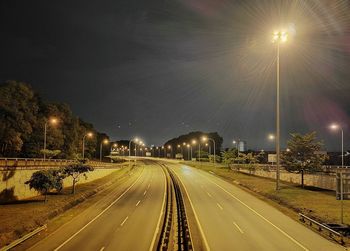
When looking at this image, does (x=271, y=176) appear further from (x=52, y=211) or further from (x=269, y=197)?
(x=52, y=211)

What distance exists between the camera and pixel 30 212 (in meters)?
32.9

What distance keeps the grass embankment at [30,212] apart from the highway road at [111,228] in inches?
88.1

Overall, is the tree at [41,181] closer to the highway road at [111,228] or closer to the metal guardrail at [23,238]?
the highway road at [111,228]

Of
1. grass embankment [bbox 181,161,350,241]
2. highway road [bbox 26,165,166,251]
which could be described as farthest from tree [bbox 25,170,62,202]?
grass embankment [bbox 181,161,350,241]

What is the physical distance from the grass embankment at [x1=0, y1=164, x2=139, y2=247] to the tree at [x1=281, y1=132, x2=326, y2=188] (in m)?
28.3

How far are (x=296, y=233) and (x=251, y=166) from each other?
56676 millimetres

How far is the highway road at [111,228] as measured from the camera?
21641 millimetres

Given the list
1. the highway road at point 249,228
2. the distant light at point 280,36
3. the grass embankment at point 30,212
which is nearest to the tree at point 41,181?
the grass embankment at point 30,212

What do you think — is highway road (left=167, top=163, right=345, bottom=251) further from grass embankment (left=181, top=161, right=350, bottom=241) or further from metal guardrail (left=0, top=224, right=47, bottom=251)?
metal guardrail (left=0, top=224, right=47, bottom=251)

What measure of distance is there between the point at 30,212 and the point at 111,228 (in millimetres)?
10534

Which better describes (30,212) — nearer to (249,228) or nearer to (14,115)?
(249,228)

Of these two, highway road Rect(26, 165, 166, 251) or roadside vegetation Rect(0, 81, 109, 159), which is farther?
roadside vegetation Rect(0, 81, 109, 159)

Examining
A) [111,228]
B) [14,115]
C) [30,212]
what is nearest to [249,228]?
[111,228]

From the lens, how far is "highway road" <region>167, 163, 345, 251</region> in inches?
839
